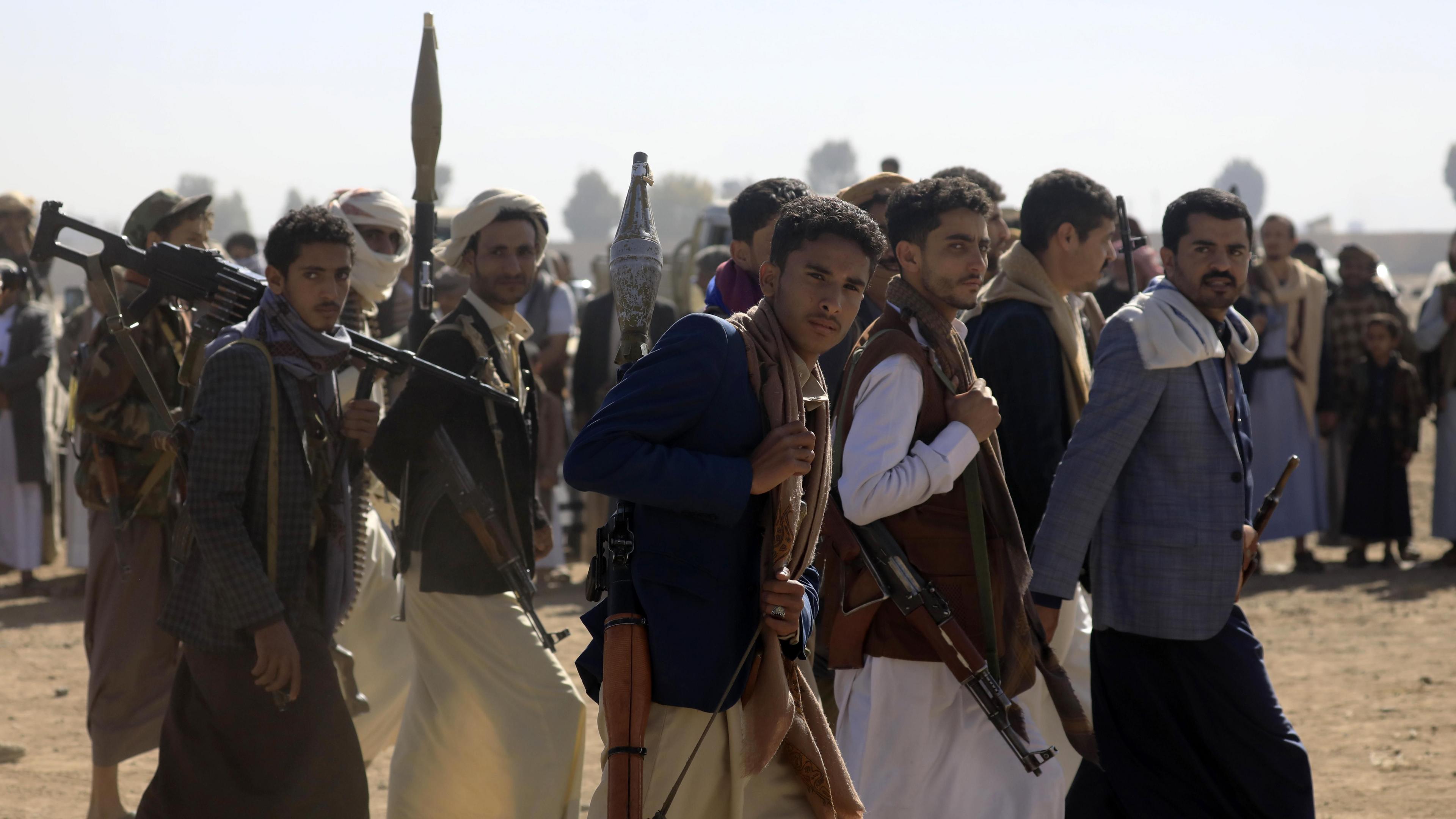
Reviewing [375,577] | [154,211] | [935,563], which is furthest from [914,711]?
[154,211]

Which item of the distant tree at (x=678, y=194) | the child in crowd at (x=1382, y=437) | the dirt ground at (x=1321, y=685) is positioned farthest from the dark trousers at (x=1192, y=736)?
the distant tree at (x=678, y=194)

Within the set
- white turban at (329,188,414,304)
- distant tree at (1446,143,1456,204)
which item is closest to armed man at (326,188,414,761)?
white turban at (329,188,414,304)

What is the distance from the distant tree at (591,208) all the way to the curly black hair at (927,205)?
545 ft

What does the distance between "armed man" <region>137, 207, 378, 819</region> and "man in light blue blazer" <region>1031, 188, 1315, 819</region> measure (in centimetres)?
209

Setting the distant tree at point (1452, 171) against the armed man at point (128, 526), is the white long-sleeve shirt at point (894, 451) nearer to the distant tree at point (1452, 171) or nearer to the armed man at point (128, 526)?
the armed man at point (128, 526)

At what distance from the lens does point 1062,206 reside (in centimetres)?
496

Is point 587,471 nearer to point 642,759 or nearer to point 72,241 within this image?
point 642,759

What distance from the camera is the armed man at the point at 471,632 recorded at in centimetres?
477

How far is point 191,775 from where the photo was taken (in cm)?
404

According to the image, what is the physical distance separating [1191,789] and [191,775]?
2.86m

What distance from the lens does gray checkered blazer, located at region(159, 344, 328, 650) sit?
155 inches

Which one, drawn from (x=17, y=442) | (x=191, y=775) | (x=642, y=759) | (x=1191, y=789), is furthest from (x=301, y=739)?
(x=17, y=442)

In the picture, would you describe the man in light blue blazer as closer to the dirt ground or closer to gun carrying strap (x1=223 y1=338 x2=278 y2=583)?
the dirt ground

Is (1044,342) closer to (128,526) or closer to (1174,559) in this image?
(1174,559)
